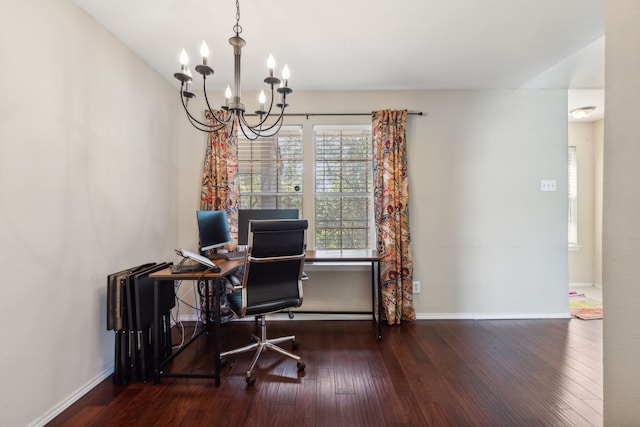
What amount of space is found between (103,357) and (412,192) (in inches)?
121

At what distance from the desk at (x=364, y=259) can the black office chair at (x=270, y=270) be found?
49cm

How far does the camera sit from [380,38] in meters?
2.17

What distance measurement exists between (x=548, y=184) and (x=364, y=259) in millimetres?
2299

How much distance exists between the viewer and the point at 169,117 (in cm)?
291

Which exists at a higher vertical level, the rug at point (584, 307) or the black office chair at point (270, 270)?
the black office chair at point (270, 270)

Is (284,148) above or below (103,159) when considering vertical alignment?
above

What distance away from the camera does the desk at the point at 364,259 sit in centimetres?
259

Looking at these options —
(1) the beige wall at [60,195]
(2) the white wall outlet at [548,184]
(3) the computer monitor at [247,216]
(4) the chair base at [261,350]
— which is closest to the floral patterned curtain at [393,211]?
(3) the computer monitor at [247,216]

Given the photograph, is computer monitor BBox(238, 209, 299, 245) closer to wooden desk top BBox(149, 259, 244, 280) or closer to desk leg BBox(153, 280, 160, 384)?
wooden desk top BBox(149, 259, 244, 280)

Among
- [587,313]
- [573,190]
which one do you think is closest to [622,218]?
[587,313]

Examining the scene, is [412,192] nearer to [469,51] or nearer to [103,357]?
[469,51]

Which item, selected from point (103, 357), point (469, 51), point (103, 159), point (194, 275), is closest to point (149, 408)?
point (103, 357)

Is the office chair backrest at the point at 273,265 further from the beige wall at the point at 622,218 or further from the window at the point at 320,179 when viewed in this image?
the beige wall at the point at 622,218

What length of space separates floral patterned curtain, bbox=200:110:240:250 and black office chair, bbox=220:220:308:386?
41.5 inches
